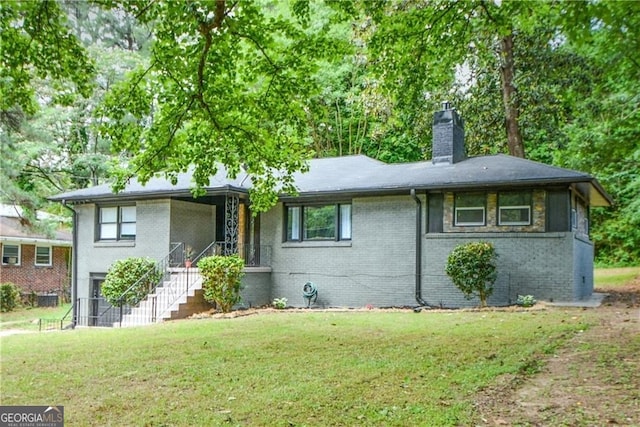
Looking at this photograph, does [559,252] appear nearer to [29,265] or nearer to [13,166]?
[13,166]

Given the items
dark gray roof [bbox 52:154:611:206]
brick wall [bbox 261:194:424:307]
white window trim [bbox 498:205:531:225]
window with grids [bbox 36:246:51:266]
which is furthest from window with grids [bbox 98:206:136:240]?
white window trim [bbox 498:205:531:225]

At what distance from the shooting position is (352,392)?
609cm

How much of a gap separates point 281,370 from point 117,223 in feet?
44.8

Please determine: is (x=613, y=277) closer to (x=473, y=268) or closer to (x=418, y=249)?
(x=418, y=249)

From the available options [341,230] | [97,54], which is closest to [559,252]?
[341,230]

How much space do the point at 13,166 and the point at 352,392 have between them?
17237 mm

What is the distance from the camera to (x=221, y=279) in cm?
1520

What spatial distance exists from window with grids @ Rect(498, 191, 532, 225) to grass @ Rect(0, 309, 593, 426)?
3718 mm

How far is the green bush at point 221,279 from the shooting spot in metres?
15.2

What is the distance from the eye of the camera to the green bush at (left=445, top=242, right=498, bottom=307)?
1413 cm

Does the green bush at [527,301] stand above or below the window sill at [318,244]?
below

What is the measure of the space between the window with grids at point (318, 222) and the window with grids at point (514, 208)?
4438 millimetres

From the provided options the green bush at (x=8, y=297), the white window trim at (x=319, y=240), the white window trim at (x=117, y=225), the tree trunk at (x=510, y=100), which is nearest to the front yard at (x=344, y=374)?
the white window trim at (x=319, y=240)

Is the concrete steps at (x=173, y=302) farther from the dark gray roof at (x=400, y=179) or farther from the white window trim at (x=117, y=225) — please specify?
the white window trim at (x=117, y=225)
